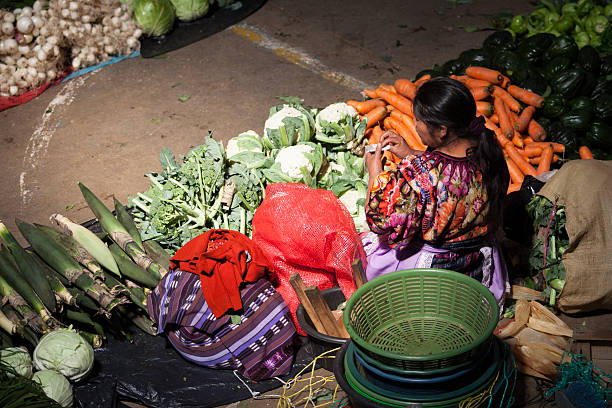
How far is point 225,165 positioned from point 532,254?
2189 mm

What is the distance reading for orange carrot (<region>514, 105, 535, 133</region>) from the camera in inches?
175

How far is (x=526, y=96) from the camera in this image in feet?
15.0

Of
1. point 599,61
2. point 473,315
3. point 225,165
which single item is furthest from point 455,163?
point 599,61

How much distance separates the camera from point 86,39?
6.64 meters

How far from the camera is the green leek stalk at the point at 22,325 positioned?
3.23 m

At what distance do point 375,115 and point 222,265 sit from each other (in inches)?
79.4

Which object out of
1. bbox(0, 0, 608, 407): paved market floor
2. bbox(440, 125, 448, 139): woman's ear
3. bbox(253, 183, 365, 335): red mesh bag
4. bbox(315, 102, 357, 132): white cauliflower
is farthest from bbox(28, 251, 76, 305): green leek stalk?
bbox(440, 125, 448, 139): woman's ear

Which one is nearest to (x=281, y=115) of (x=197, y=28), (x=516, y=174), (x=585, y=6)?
(x=516, y=174)

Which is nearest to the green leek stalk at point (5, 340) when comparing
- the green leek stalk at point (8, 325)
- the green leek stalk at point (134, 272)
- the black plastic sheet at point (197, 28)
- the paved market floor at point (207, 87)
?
the green leek stalk at point (8, 325)

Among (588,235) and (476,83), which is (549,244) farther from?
(476,83)

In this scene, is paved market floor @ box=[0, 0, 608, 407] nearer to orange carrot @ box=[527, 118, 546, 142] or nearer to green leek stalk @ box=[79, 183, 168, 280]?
green leek stalk @ box=[79, 183, 168, 280]

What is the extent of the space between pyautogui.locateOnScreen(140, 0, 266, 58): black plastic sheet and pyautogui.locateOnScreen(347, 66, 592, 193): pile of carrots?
10.2ft

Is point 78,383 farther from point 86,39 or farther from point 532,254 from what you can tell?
point 86,39

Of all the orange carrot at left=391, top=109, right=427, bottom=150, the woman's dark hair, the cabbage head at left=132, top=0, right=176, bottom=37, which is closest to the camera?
the woman's dark hair
